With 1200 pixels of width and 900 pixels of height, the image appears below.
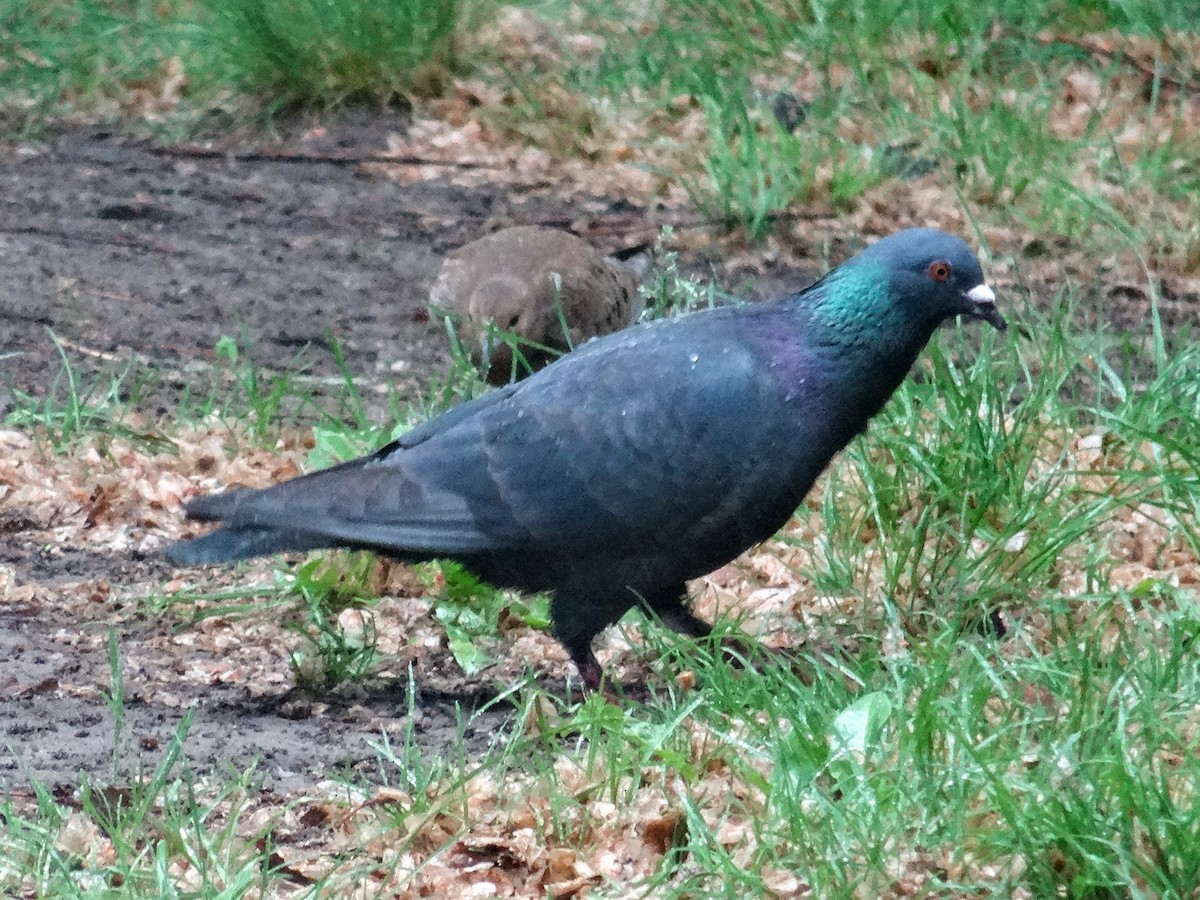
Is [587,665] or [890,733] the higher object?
[890,733]

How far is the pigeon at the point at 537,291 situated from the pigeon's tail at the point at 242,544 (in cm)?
195

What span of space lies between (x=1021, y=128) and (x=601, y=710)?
426cm

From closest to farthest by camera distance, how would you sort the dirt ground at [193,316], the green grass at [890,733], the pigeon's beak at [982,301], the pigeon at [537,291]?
the green grass at [890,733], the dirt ground at [193,316], the pigeon's beak at [982,301], the pigeon at [537,291]

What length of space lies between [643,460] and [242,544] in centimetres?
83

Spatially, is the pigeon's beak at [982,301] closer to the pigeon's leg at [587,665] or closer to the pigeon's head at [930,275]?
the pigeon's head at [930,275]

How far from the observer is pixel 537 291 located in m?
5.69

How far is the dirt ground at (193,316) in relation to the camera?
3.43 meters

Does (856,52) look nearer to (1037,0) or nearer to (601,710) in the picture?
(1037,0)

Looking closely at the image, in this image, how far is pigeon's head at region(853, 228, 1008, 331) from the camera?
351 cm

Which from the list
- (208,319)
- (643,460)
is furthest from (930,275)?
(208,319)

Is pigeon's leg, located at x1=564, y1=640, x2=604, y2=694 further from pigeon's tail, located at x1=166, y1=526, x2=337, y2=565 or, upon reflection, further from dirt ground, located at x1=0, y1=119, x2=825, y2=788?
pigeon's tail, located at x1=166, y1=526, x2=337, y2=565

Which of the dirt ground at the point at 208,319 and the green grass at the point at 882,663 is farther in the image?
the dirt ground at the point at 208,319

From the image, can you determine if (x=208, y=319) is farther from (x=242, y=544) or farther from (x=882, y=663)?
(x=882, y=663)

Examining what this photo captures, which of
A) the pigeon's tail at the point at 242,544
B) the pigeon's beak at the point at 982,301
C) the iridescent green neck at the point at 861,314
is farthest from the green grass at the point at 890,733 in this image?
the iridescent green neck at the point at 861,314
